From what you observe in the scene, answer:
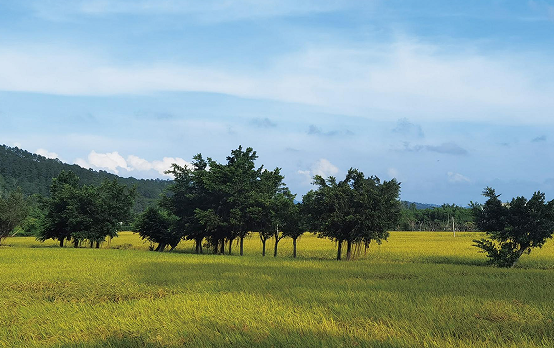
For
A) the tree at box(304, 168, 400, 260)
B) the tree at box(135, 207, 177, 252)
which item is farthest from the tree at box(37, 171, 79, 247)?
the tree at box(304, 168, 400, 260)

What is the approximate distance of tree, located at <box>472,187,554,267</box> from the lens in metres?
32.2

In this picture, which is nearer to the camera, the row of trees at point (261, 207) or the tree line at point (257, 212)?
the tree line at point (257, 212)

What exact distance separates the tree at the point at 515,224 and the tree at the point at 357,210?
7.37 meters

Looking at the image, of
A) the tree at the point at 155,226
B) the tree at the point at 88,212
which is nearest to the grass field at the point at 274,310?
the tree at the point at 155,226

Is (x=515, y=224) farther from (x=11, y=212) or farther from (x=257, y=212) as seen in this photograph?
(x=11, y=212)

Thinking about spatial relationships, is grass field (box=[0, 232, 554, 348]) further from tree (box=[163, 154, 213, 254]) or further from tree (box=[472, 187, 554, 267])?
tree (box=[163, 154, 213, 254])

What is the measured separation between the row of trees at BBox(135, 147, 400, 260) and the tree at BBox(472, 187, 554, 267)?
24.3 feet

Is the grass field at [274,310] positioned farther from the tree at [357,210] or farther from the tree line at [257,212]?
the tree at [357,210]

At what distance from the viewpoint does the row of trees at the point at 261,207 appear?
37.6 metres

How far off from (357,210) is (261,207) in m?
11.1

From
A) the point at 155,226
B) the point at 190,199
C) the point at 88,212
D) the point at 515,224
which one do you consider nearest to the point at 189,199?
the point at 190,199

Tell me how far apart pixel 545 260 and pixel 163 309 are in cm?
3746

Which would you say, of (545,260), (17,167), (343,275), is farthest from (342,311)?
(17,167)

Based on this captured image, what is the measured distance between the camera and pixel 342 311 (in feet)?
46.2
